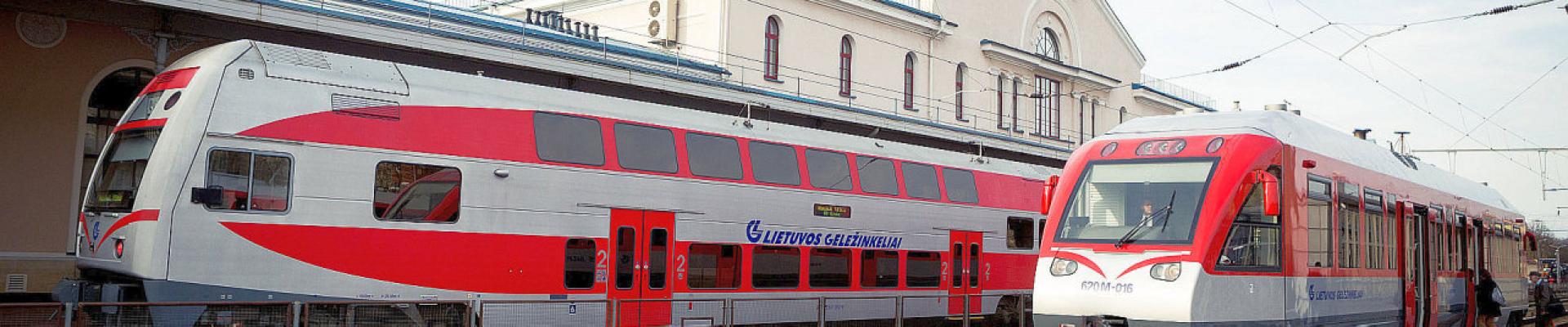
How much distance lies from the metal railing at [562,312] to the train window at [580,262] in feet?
0.78

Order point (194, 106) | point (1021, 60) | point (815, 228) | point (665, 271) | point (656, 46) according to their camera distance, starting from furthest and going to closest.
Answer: point (1021, 60), point (656, 46), point (815, 228), point (665, 271), point (194, 106)

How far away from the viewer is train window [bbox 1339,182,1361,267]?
→ 16.2 m

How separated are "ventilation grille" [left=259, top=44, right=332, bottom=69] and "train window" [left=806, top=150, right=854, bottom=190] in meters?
7.95

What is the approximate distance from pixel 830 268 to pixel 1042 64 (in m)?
27.9

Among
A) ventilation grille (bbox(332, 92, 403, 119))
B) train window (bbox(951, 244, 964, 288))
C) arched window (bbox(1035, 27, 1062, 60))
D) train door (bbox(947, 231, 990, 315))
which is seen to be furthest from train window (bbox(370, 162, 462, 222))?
arched window (bbox(1035, 27, 1062, 60))

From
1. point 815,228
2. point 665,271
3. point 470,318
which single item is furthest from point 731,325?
point 470,318

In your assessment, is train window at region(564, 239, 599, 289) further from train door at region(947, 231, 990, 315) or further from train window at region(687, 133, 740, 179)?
train door at region(947, 231, 990, 315)

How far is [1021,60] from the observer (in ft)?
152

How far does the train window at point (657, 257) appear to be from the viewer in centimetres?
1812

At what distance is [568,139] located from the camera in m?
17.0

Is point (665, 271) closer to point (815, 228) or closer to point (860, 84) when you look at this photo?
point (815, 228)

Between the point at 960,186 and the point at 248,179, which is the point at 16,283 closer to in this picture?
the point at 248,179

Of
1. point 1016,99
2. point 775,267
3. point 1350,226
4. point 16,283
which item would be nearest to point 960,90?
point 1016,99

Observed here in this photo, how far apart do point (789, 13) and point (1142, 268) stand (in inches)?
944
